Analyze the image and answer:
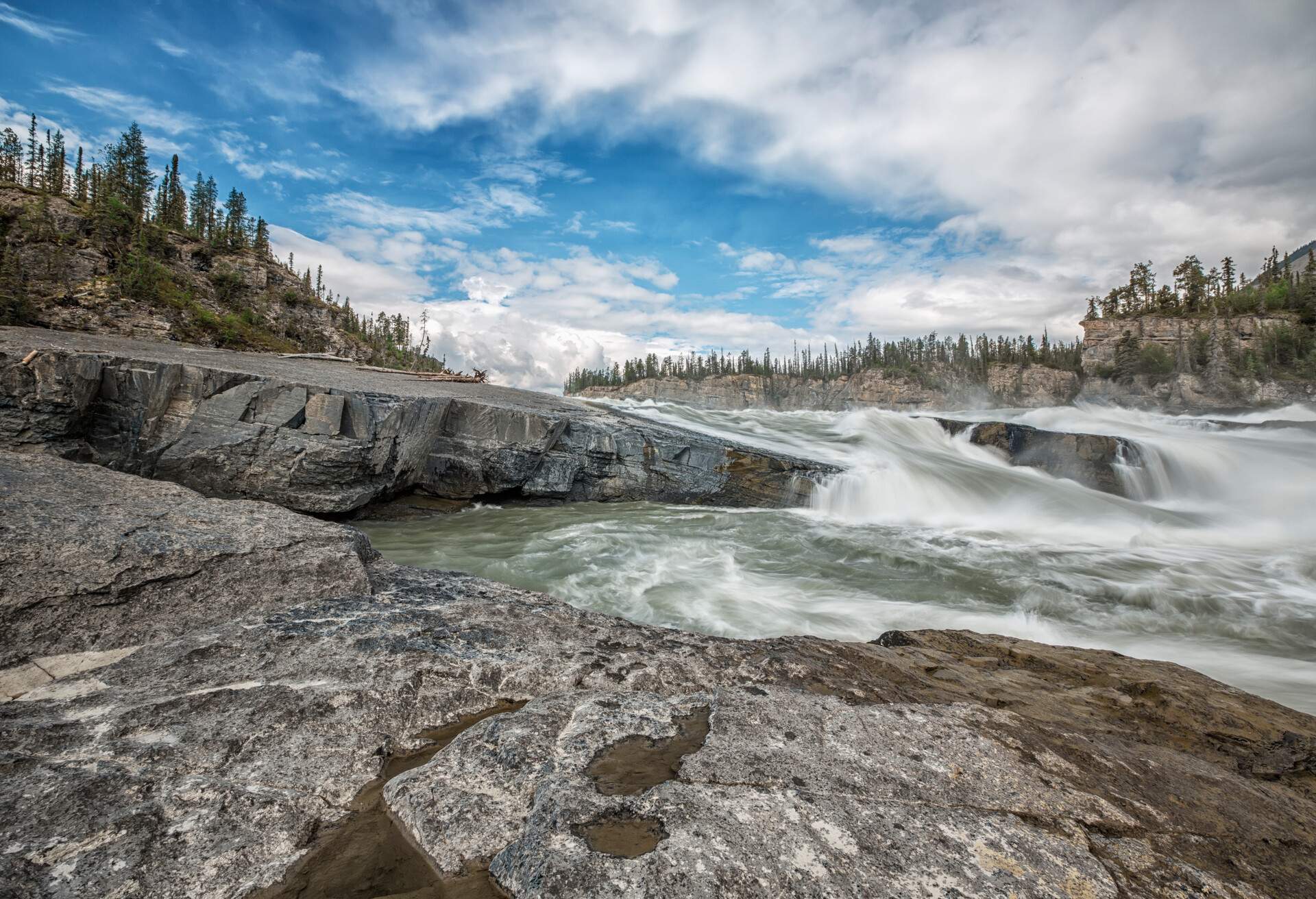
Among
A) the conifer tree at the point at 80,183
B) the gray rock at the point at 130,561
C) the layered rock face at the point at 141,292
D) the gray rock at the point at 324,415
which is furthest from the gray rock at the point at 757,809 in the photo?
the conifer tree at the point at 80,183

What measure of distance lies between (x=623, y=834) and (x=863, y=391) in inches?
4114

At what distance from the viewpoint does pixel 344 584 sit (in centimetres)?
353

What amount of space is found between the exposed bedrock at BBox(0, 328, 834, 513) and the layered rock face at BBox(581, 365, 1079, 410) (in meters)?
81.3

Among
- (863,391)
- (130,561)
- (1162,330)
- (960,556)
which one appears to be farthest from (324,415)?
(863,391)

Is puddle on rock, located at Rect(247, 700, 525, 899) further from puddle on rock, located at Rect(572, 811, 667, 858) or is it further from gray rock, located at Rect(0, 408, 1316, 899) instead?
puddle on rock, located at Rect(572, 811, 667, 858)

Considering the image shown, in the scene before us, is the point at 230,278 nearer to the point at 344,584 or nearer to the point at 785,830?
the point at 344,584

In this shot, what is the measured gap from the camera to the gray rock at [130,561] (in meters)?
2.65

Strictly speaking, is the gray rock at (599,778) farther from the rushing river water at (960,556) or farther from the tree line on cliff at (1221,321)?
the tree line on cliff at (1221,321)

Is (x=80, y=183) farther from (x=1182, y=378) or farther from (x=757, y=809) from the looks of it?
(x=1182, y=378)

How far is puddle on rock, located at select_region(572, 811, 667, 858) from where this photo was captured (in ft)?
4.54

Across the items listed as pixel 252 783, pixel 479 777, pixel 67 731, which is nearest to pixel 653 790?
pixel 479 777

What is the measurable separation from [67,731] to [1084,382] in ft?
301

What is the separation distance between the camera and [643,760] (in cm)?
184

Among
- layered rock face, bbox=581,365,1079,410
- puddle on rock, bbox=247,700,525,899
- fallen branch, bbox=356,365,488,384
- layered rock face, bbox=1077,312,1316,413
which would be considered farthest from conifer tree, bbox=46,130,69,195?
layered rock face, bbox=1077,312,1316,413
